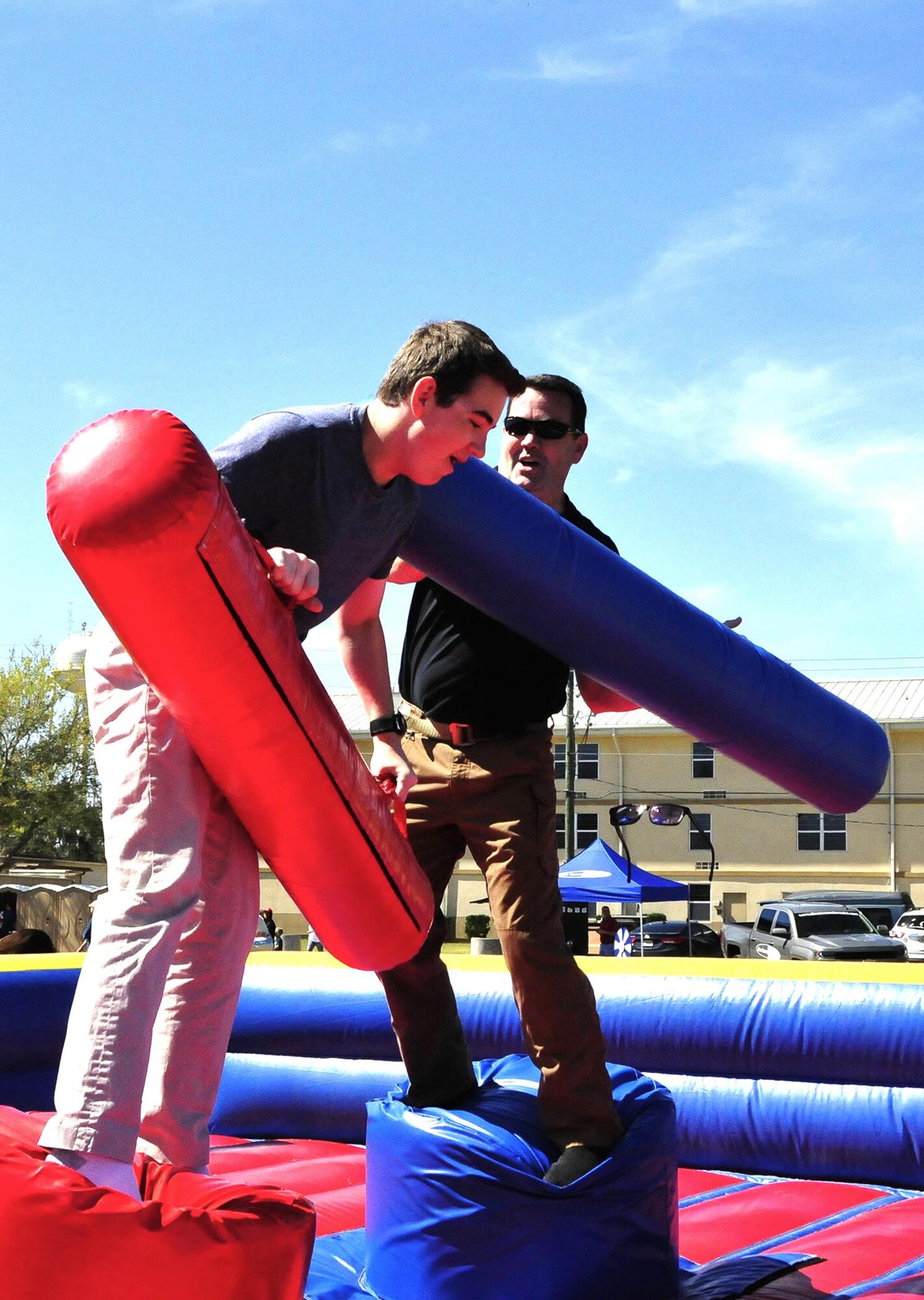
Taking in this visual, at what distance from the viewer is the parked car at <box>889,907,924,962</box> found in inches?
690

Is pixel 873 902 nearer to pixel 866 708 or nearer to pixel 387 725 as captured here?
pixel 866 708

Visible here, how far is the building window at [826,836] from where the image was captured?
27.2 metres

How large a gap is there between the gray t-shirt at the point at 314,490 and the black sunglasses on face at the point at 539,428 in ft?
2.64

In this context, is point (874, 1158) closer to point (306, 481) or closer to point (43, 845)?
point (306, 481)

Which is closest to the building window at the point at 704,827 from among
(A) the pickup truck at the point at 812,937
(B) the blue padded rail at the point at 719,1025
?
(A) the pickup truck at the point at 812,937

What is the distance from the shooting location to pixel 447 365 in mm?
2023

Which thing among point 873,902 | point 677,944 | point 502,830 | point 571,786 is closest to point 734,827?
point 873,902

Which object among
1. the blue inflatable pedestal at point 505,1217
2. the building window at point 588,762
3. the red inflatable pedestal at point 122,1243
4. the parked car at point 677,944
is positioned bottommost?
the parked car at point 677,944

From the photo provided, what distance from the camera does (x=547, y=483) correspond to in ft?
9.59

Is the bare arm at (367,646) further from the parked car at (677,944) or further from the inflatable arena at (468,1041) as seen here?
the parked car at (677,944)

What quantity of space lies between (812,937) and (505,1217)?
13928 millimetres

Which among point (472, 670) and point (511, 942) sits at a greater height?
point (472, 670)

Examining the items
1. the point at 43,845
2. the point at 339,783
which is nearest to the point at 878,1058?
the point at 339,783

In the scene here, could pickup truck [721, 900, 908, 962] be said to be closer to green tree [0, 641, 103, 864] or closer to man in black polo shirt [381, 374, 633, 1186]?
man in black polo shirt [381, 374, 633, 1186]
